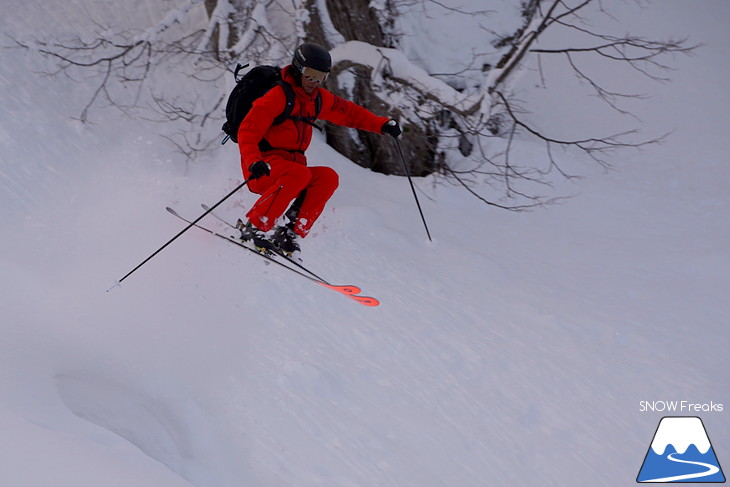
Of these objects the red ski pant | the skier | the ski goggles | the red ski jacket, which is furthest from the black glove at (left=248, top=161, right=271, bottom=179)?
the ski goggles

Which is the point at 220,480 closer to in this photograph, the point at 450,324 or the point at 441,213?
the point at 450,324

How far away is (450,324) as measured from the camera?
489cm

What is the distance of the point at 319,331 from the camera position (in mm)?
4449

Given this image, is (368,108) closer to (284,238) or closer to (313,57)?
(284,238)

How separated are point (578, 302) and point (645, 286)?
0.98 metres

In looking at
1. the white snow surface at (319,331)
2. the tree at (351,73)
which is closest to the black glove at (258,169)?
the white snow surface at (319,331)

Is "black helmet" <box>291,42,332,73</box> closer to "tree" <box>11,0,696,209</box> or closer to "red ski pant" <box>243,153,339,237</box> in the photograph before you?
"red ski pant" <box>243,153,339,237</box>

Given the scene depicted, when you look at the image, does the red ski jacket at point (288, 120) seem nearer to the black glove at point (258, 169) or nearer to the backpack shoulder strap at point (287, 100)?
the backpack shoulder strap at point (287, 100)

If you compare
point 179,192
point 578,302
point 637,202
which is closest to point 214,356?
point 179,192

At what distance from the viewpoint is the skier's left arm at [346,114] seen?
4.38 m

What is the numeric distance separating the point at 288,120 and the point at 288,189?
1.49 feet

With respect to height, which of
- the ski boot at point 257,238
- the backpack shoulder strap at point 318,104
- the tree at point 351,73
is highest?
the tree at point 351,73

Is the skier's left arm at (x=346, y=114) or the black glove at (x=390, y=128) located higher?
the black glove at (x=390, y=128)

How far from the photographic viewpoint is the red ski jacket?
3941mm
